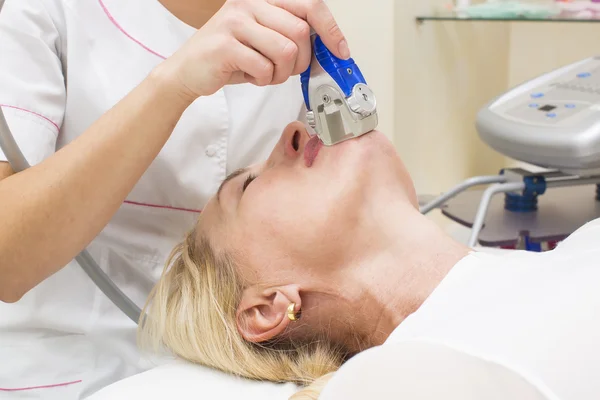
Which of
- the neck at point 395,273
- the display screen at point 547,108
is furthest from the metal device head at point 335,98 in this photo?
the display screen at point 547,108

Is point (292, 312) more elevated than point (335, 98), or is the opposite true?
point (335, 98)

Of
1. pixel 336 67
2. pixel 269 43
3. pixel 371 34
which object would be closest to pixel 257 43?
pixel 269 43

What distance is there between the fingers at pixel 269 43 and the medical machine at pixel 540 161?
0.74 metres

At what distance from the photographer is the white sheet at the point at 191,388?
1023 mm

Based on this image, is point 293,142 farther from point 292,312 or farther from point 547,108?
point 547,108

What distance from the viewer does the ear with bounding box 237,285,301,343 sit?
1091 mm

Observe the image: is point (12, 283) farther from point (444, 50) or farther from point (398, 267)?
point (444, 50)

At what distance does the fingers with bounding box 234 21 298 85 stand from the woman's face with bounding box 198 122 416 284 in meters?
0.20

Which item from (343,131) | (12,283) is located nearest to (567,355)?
(343,131)

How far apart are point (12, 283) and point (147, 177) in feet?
1.14

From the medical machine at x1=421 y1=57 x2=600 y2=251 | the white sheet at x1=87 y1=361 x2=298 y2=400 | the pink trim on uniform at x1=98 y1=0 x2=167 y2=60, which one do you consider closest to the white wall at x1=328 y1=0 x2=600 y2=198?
the medical machine at x1=421 y1=57 x2=600 y2=251

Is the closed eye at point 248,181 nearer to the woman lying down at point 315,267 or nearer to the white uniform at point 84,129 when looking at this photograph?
the woman lying down at point 315,267

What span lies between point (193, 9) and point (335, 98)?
479mm

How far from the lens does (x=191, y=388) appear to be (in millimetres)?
1036
